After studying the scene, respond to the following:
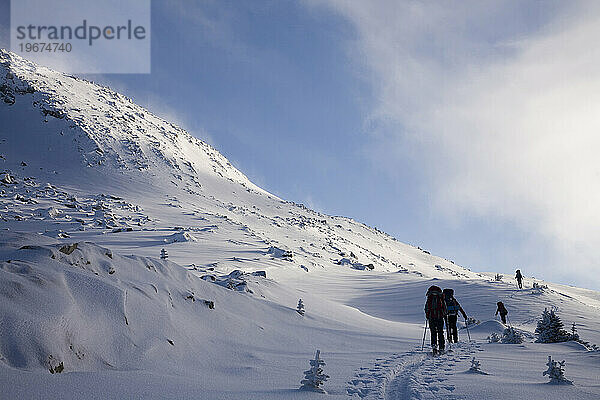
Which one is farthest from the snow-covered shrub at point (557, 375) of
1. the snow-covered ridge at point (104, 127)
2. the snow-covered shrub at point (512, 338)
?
the snow-covered ridge at point (104, 127)

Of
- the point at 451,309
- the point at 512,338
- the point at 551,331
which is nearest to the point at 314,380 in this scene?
the point at 451,309

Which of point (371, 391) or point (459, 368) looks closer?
point (371, 391)

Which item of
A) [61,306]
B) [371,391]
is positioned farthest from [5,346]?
[371,391]

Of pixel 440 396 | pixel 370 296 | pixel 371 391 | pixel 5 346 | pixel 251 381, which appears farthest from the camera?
pixel 370 296

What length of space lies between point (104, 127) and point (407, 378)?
6457 centimetres

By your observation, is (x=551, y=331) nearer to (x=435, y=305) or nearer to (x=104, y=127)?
(x=435, y=305)

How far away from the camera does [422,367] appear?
7.11m

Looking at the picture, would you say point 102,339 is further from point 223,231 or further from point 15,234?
point 223,231

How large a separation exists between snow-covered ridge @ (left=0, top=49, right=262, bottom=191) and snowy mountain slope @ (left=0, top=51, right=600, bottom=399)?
11.0ft

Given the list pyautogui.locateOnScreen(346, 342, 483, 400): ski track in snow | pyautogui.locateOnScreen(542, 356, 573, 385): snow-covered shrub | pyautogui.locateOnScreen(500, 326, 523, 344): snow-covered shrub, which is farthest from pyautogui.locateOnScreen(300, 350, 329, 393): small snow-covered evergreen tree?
pyautogui.locateOnScreen(500, 326, 523, 344): snow-covered shrub

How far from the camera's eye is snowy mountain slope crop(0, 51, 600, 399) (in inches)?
187

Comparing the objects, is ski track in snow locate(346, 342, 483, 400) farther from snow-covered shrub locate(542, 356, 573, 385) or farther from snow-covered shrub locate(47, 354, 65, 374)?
snow-covered shrub locate(47, 354, 65, 374)

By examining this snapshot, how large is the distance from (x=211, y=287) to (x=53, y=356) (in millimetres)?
6568

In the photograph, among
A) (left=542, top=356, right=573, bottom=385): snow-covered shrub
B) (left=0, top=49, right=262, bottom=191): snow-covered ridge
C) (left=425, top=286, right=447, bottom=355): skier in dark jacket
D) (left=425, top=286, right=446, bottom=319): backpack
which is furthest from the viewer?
(left=0, top=49, right=262, bottom=191): snow-covered ridge
